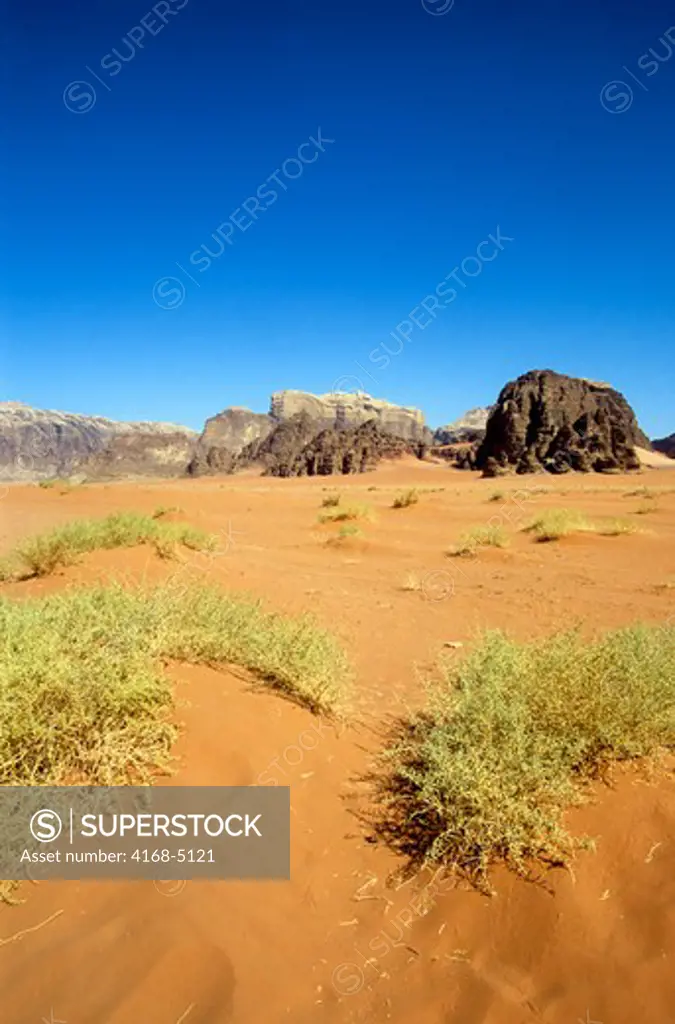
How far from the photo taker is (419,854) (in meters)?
2.97

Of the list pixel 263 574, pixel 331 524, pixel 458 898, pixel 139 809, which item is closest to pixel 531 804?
pixel 458 898

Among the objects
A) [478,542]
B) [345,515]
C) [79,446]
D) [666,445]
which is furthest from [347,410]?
→ [478,542]

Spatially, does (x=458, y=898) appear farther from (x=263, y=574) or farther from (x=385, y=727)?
(x=263, y=574)

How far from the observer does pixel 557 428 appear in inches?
2085

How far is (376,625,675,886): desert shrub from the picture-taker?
2814 mm

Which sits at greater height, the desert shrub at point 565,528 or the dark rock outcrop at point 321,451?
the dark rock outcrop at point 321,451

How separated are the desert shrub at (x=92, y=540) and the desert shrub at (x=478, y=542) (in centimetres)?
520

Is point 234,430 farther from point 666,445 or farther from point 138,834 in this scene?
point 138,834

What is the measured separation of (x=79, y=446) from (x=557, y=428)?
494ft

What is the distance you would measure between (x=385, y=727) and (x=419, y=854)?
1.42 metres

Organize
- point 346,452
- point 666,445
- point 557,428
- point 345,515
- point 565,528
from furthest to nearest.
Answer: point 666,445 < point 346,452 < point 557,428 < point 345,515 < point 565,528

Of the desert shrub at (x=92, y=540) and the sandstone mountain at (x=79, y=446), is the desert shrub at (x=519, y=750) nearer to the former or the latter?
the desert shrub at (x=92, y=540)

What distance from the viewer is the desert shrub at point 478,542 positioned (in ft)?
40.6

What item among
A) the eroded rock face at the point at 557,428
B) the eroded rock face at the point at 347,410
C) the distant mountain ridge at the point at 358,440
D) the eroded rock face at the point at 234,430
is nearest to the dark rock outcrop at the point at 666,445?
the distant mountain ridge at the point at 358,440
